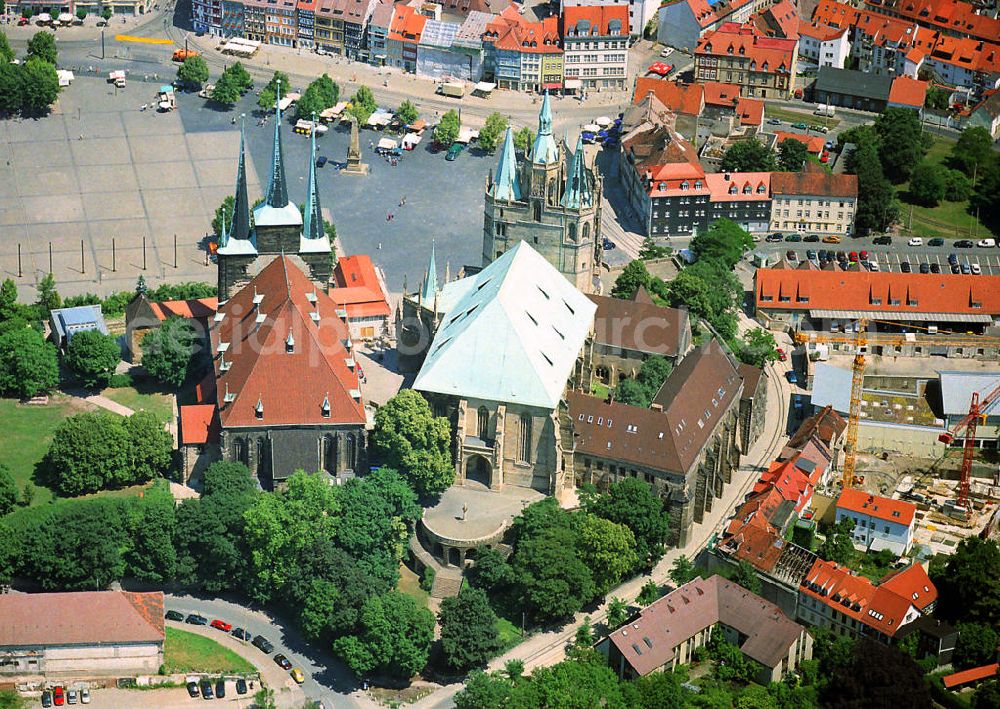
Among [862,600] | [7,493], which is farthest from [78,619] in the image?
[862,600]

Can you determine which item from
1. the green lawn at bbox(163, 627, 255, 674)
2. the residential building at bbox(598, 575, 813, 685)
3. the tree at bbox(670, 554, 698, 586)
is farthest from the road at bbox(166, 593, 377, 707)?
the tree at bbox(670, 554, 698, 586)

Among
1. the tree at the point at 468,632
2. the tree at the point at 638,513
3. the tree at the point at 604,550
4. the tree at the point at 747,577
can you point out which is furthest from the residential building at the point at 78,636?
the tree at the point at 747,577

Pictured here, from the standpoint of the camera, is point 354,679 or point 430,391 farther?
point 430,391

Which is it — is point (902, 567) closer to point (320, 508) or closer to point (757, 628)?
point (757, 628)

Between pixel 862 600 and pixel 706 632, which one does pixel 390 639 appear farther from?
pixel 862 600

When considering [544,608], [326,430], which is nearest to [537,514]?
[544,608]
